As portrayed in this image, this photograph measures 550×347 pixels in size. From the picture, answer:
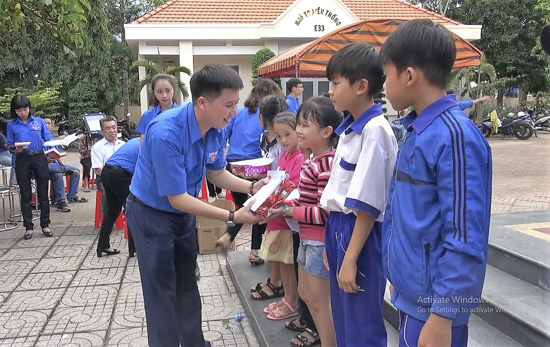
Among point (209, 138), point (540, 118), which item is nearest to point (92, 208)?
point (209, 138)

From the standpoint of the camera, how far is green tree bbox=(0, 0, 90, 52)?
199 inches

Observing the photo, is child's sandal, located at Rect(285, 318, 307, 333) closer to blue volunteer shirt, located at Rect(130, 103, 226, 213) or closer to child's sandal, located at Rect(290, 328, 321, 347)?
child's sandal, located at Rect(290, 328, 321, 347)

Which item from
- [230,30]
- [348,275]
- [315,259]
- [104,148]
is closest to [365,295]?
[348,275]

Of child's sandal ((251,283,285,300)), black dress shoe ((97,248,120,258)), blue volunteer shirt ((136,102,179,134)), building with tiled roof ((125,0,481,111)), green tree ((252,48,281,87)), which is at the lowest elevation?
black dress shoe ((97,248,120,258))

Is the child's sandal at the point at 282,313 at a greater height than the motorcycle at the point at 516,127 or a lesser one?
lesser

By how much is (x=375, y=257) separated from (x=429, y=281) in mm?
587

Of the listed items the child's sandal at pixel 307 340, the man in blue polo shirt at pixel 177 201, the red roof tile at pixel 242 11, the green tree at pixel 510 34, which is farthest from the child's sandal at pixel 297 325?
the green tree at pixel 510 34

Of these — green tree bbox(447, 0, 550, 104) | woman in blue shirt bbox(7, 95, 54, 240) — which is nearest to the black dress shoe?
woman in blue shirt bbox(7, 95, 54, 240)

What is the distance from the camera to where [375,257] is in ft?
6.77

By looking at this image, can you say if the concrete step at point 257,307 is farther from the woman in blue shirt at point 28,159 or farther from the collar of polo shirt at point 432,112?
the woman in blue shirt at point 28,159

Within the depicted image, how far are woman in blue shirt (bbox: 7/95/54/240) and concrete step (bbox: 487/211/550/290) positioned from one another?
5.36m

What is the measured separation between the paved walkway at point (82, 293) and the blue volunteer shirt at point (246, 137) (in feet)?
4.00

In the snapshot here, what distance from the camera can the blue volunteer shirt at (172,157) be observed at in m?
2.30

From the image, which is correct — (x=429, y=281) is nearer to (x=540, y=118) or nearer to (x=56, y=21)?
(x=56, y=21)
